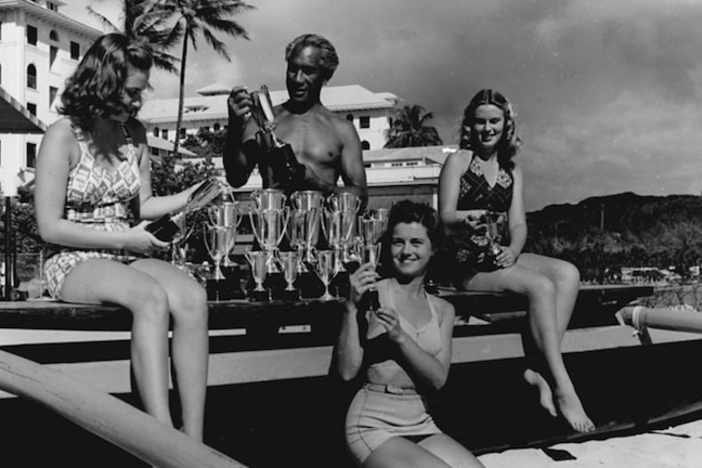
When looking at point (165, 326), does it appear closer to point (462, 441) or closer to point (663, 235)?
point (462, 441)

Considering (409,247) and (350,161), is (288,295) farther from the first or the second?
(350,161)

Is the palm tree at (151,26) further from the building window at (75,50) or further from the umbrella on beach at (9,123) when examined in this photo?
the umbrella on beach at (9,123)

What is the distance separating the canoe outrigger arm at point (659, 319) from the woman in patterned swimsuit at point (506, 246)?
5.10 feet

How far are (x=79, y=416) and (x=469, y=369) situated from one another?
2.70m

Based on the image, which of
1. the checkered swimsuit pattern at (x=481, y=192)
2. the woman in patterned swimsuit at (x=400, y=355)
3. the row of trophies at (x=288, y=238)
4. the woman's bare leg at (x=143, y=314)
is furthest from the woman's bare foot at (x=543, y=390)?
the woman's bare leg at (x=143, y=314)

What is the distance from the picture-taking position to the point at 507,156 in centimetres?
443

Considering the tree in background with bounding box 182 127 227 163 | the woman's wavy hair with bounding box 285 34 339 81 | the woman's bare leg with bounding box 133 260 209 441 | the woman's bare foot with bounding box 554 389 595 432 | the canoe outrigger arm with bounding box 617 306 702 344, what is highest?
the tree in background with bounding box 182 127 227 163

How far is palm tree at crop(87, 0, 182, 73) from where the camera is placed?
115 ft

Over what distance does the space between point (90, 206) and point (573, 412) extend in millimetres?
2268

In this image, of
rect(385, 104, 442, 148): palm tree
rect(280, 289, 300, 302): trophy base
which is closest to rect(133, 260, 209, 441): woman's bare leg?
rect(280, 289, 300, 302): trophy base

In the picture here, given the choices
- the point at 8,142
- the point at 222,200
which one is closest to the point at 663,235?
the point at 222,200

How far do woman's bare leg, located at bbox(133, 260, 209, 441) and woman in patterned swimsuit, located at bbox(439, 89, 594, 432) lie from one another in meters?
1.47

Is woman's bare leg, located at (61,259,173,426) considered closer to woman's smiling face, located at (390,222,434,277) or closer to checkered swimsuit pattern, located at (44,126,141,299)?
checkered swimsuit pattern, located at (44,126,141,299)

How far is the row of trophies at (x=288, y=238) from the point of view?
356cm
